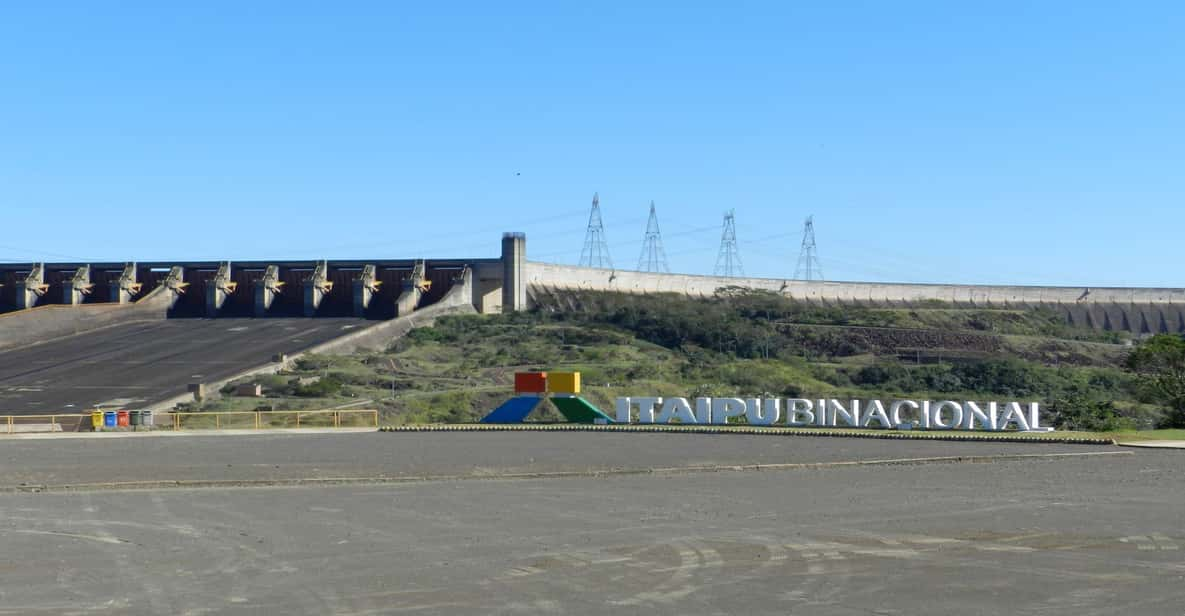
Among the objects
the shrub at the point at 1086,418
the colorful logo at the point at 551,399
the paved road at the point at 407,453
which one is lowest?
the paved road at the point at 407,453

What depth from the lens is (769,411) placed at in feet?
192

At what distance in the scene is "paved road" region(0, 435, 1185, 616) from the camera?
53.8ft

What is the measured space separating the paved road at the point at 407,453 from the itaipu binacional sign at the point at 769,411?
5.92 metres

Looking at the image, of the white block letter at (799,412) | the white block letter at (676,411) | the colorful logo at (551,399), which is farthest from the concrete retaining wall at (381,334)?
the white block letter at (799,412)

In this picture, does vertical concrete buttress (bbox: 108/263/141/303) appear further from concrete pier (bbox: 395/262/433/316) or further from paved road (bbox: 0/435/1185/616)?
paved road (bbox: 0/435/1185/616)

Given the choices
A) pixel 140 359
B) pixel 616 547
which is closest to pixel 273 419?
pixel 140 359

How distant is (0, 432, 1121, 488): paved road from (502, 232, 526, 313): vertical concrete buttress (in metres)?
54.1

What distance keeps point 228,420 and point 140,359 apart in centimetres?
2574

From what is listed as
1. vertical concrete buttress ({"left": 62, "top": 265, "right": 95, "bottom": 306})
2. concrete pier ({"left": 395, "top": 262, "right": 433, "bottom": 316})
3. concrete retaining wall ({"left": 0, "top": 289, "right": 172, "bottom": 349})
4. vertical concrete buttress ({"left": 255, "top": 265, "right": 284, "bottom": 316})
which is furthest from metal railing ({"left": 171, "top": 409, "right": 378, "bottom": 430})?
vertical concrete buttress ({"left": 62, "top": 265, "right": 95, "bottom": 306})

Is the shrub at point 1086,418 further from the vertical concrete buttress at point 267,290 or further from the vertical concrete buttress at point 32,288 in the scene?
the vertical concrete buttress at point 32,288

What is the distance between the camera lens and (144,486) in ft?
103

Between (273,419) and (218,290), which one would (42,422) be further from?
(218,290)

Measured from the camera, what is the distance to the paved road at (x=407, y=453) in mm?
35469

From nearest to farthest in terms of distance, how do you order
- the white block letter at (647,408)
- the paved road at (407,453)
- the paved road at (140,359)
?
1. the paved road at (407,453)
2. the white block letter at (647,408)
3. the paved road at (140,359)
